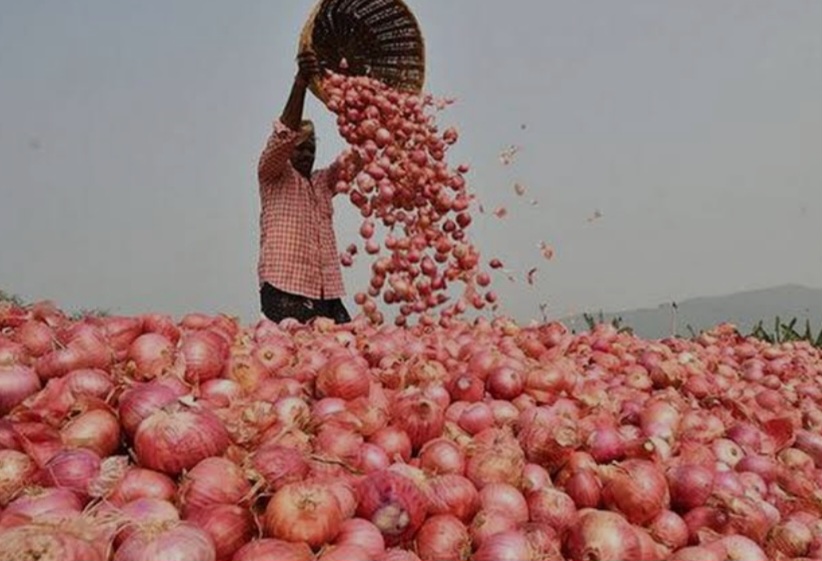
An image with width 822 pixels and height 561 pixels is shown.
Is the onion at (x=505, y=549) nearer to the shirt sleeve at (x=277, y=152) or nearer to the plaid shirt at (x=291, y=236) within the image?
the shirt sleeve at (x=277, y=152)

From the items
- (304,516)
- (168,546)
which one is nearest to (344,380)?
(304,516)

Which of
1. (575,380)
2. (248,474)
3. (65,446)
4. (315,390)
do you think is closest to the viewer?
(248,474)

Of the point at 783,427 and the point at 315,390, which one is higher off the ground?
the point at 315,390

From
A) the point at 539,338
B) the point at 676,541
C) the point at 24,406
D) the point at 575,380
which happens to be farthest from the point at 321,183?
the point at 676,541

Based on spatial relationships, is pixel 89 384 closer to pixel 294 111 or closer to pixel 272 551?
pixel 272 551

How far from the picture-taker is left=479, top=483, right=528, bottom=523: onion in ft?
6.89

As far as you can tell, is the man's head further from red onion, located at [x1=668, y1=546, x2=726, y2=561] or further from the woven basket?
red onion, located at [x1=668, y1=546, x2=726, y2=561]

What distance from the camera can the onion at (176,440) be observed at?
1.98 meters

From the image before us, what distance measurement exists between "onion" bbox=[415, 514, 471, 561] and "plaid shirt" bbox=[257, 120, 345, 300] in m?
4.48

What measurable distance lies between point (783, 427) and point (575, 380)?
84 cm

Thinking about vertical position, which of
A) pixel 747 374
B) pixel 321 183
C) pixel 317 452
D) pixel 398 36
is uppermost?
pixel 398 36

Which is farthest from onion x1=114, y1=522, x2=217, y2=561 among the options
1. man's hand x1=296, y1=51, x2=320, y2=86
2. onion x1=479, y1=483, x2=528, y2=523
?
man's hand x1=296, y1=51, x2=320, y2=86

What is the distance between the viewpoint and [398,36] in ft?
21.4

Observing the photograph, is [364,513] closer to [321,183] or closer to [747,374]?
[747,374]
